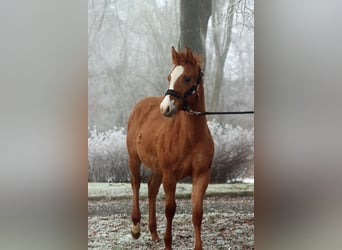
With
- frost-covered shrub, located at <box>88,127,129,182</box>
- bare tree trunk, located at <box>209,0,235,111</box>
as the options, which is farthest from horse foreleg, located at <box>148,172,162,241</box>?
bare tree trunk, located at <box>209,0,235,111</box>

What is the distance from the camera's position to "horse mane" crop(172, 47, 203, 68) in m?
1.82

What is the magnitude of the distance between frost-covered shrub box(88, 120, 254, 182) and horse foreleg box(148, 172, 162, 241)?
1.5 inches

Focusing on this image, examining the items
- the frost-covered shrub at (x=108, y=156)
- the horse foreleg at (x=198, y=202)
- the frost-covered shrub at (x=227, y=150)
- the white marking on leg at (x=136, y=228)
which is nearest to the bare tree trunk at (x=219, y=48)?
the frost-covered shrub at (x=227, y=150)

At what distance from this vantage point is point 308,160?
74.0 inches

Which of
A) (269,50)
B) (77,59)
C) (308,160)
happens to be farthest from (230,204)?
(77,59)

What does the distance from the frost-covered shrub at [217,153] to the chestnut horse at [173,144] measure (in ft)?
0.10

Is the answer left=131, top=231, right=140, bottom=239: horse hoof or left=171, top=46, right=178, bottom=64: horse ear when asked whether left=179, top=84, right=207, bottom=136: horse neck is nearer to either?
left=171, top=46, right=178, bottom=64: horse ear

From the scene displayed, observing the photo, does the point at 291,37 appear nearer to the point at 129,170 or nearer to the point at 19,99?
the point at 129,170

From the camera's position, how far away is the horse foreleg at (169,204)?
1817mm

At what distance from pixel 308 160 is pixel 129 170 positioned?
864mm

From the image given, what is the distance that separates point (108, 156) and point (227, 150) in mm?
564

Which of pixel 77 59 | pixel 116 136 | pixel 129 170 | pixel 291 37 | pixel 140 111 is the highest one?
pixel 291 37

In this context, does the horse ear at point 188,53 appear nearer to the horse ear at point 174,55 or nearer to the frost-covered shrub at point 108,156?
the horse ear at point 174,55

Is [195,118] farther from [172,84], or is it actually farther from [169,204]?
[169,204]
